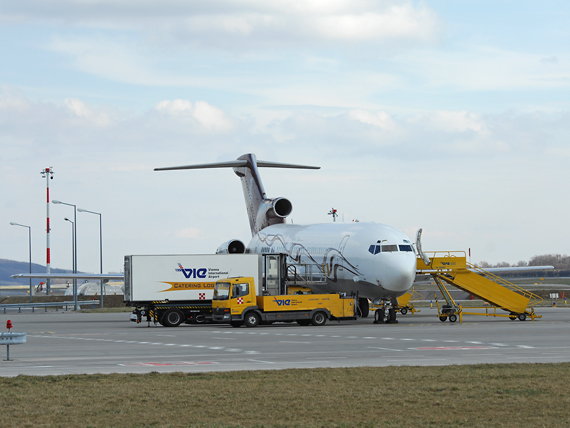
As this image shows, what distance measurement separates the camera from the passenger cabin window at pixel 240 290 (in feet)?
112

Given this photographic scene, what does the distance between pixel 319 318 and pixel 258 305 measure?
272cm

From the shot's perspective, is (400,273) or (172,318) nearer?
(400,273)

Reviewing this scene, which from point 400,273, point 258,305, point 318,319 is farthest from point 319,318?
point 400,273

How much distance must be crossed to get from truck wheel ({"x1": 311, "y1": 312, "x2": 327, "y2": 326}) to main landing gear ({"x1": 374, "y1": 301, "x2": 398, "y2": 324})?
2.72 m

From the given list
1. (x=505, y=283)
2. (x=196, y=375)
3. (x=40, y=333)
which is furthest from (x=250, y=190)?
(x=196, y=375)

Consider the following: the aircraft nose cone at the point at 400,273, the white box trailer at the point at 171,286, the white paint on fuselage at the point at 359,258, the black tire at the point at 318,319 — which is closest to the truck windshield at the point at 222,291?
the white box trailer at the point at 171,286

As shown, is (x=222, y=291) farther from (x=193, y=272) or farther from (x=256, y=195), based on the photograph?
(x=256, y=195)

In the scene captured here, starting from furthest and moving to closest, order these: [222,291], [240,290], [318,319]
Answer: [318,319] < [222,291] < [240,290]

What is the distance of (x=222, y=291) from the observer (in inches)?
1358

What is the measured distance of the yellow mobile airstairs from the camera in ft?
127

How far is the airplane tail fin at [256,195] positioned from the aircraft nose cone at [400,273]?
17053 mm

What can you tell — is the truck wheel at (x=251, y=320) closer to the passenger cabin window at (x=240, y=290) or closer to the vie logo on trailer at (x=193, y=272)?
the passenger cabin window at (x=240, y=290)

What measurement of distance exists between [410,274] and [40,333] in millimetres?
15609

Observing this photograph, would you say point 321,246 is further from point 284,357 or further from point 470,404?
point 470,404
